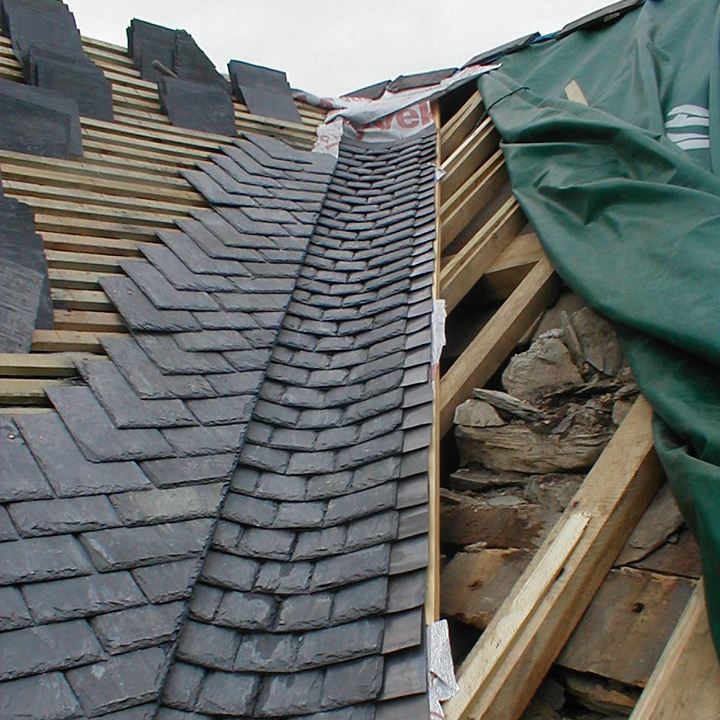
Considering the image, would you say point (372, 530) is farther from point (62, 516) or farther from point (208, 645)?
point (62, 516)

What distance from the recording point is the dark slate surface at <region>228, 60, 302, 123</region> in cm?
502

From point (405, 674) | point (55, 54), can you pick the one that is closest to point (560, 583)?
point (405, 674)

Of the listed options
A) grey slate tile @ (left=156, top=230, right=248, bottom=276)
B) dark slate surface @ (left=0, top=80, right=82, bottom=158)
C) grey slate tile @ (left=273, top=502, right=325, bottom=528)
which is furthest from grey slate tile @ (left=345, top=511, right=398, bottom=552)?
dark slate surface @ (left=0, top=80, right=82, bottom=158)

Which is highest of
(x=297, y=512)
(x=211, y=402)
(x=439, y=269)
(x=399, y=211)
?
(x=399, y=211)

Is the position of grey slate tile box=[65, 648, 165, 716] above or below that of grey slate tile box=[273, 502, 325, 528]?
below

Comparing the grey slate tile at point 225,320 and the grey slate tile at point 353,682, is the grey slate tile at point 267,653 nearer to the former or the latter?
the grey slate tile at point 353,682

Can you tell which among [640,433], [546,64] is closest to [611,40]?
[546,64]

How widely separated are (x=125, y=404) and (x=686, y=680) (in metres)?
1.73

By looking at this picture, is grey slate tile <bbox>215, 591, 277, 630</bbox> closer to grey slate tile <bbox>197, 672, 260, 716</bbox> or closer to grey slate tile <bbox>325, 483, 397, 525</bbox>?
grey slate tile <bbox>197, 672, 260, 716</bbox>

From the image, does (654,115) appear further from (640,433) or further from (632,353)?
(640,433)

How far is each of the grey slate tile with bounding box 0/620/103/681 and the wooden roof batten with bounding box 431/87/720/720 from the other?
2.90 ft

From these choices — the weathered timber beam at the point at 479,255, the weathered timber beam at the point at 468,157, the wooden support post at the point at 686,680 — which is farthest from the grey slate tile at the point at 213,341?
the weathered timber beam at the point at 468,157

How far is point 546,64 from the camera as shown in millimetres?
4613

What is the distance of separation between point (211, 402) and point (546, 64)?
3382 millimetres
